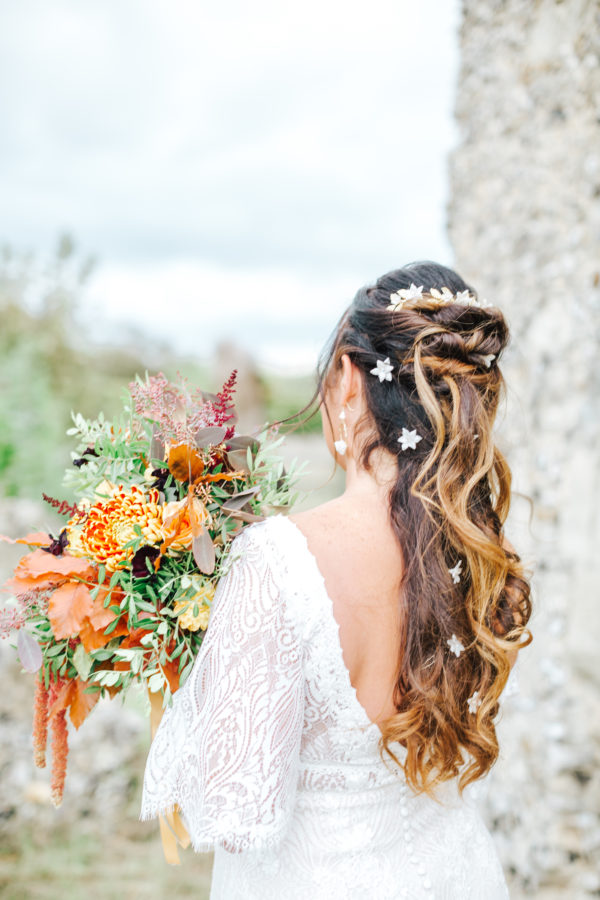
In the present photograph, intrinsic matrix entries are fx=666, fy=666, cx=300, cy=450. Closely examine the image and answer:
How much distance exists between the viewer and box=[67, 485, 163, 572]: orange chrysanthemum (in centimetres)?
130

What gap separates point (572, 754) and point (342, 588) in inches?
80.2

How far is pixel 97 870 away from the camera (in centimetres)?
314

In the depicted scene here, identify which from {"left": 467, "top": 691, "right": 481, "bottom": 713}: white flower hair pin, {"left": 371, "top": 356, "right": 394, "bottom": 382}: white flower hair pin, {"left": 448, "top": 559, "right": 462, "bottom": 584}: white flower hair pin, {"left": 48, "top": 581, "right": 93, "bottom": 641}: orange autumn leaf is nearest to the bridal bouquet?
{"left": 48, "top": 581, "right": 93, "bottom": 641}: orange autumn leaf

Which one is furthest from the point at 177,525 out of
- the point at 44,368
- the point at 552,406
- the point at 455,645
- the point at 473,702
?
the point at 44,368

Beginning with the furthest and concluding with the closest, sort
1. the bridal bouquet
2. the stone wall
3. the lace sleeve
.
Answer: the stone wall
the bridal bouquet
the lace sleeve

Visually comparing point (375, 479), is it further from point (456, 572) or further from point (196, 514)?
point (196, 514)

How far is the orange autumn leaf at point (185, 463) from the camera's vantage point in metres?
1.31

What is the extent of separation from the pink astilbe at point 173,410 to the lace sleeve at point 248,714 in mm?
299

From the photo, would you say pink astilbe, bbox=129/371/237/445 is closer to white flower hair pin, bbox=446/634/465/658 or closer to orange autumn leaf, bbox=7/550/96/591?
orange autumn leaf, bbox=7/550/96/591

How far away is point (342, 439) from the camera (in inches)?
59.3

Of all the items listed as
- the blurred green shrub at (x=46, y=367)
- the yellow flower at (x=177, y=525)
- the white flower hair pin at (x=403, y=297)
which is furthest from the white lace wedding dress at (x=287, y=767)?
the blurred green shrub at (x=46, y=367)

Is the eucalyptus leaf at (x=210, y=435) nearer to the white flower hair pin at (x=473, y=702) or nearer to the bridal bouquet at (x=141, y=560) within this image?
the bridal bouquet at (x=141, y=560)

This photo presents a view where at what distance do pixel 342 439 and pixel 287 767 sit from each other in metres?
0.68

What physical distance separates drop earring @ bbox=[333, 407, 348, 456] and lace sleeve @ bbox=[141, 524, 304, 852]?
0.36 meters
